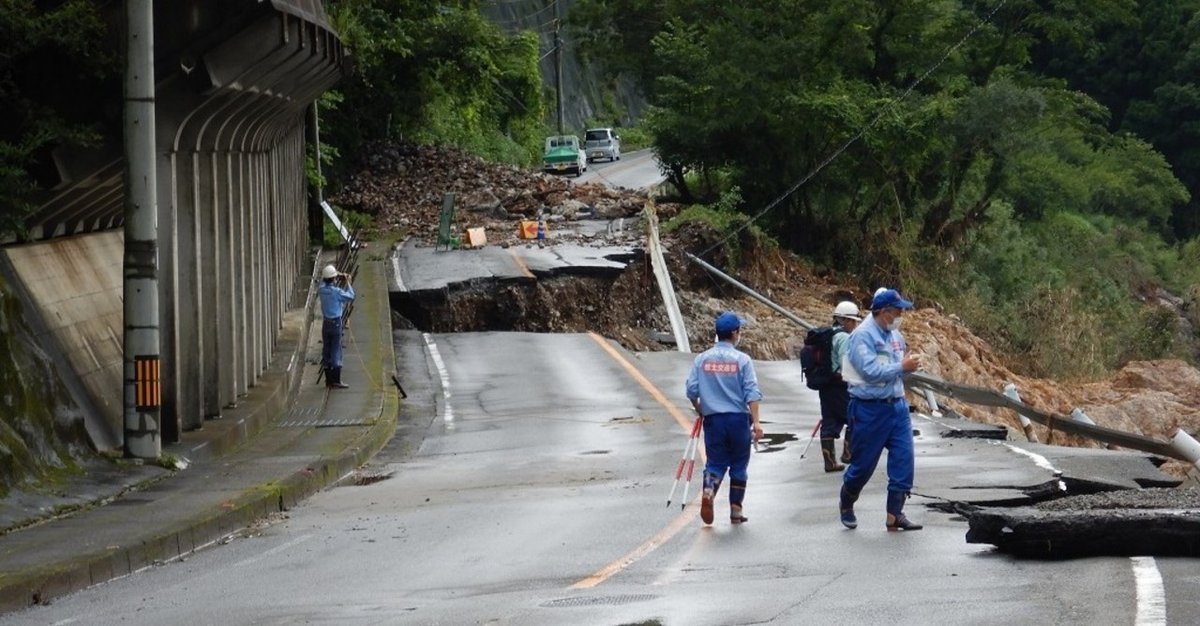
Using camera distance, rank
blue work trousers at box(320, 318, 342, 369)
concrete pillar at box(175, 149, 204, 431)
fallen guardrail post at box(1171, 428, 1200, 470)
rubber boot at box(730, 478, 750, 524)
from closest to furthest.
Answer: rubber boot at box(730, 478, 750, 524)
fallen guardrail post at box(1171, 428, 1200, 470)
concrete pillar at box(175, 149, 204, 431)
blue work trousers at box(320, 318, 342, 369)

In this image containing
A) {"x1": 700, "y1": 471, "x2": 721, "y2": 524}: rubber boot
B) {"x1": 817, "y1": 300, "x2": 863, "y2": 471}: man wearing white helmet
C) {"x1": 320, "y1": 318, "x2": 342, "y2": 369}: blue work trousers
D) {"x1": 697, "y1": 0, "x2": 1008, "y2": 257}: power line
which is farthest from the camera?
{"x1": 697, "y1": 0, "x2": 1008, "y2": 257}: power line

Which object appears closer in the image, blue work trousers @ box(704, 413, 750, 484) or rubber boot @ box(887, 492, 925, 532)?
rubber boot @ box(887, 492, 925, 532)

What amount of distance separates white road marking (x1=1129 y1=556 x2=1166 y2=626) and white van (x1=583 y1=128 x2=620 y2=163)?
68.0 m

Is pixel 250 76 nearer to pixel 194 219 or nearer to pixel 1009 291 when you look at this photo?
pixel 194 219

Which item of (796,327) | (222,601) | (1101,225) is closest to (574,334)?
(796,327)

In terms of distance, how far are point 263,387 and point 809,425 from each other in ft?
26.8

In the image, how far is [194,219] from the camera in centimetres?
2114

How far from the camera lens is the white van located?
7744cm

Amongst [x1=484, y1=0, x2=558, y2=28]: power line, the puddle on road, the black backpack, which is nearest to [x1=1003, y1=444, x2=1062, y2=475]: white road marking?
the black backpack

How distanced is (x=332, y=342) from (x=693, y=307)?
1531 cm

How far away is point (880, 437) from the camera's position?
39.7 ft

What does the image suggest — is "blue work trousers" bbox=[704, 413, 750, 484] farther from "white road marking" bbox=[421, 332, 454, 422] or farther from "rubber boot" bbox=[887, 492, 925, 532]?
"white road marking" bbox=[421, 332, 454, 422]

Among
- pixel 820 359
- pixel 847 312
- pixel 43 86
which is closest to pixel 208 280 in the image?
pixel 43 86

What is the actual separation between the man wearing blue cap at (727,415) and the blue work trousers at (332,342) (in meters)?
13.2
